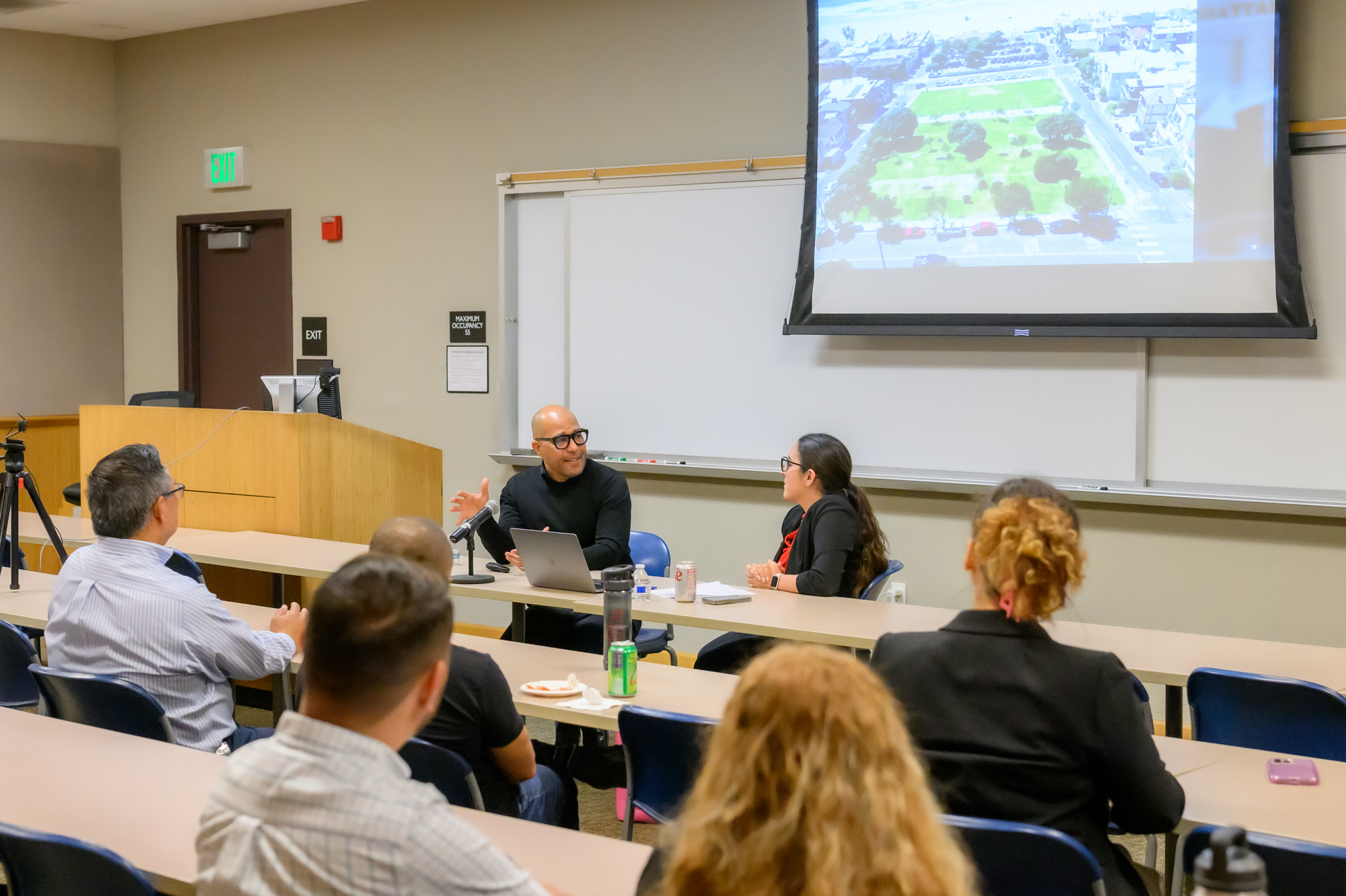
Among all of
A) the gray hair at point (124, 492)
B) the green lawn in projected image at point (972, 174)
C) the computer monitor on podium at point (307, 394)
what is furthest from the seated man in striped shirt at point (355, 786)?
the computer monitor on podium at point (307, 394)

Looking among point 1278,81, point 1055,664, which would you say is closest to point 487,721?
point 1055,664

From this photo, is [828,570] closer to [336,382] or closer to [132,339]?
[336,382]

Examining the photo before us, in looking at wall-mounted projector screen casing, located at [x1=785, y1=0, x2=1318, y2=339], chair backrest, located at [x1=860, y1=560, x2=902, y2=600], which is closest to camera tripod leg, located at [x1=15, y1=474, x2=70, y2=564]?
chair backrest, located at [x1=860, y1=560, x2=902, y2=600]

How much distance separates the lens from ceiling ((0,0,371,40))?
21.7ft

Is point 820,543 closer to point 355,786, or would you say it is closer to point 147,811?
point 147,811

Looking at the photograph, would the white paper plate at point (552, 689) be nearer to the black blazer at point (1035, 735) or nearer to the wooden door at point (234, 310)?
the black blazer at point (1035, 735)

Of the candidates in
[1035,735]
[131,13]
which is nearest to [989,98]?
[1035,735]

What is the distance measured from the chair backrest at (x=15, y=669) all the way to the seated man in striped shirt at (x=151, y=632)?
1.44ft

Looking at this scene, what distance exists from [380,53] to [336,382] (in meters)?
2.22

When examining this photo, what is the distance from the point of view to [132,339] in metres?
7.76

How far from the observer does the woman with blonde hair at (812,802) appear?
3.33 ft

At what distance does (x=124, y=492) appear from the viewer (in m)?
2.91

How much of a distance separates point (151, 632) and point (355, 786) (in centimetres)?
172

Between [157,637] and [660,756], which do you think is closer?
[660,756]
